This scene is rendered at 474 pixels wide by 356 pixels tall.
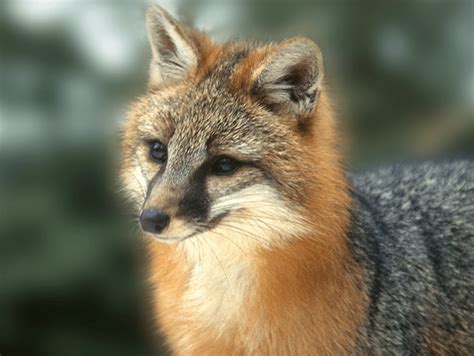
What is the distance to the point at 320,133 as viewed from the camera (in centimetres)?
397

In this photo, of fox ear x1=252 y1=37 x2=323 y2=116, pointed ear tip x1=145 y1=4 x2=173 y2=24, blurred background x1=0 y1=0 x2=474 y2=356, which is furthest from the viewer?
blurred background x1=0 y1=0 x2=474 y2=356

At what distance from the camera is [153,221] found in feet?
11.4

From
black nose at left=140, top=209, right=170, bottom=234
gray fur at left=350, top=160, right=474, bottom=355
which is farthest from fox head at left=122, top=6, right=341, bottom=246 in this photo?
gray fur at left=350, top=160, right=474, bottom=355

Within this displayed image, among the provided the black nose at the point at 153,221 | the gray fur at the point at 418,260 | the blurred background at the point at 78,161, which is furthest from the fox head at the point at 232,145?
the blurred background at the point at 78,161

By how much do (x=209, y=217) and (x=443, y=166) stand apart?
197 cm

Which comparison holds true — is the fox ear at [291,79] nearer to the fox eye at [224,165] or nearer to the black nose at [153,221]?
the fox eye at [224,165]

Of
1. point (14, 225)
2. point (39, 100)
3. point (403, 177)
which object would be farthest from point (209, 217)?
point (39, 100)

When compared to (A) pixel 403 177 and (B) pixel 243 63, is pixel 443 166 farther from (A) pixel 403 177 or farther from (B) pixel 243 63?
(B) pixel 243 63

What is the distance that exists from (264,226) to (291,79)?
697mm

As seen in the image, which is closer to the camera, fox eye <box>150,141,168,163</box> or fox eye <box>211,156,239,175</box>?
fox eye <box>211,156,239,175</box>

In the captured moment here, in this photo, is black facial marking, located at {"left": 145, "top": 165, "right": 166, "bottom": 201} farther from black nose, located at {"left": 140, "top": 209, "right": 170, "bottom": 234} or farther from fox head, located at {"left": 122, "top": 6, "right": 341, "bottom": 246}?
black nose, located at {"left": 140, "top": 209, "right": 170, "bottom": 234}

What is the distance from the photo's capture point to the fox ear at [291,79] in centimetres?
378

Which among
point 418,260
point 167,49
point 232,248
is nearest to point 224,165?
point 232,248

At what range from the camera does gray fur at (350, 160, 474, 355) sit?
4.15 m
